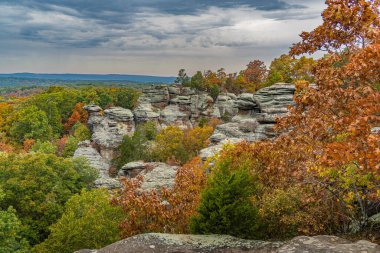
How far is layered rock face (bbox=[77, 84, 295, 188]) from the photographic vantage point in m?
48.8

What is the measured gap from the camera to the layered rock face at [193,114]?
48847mm

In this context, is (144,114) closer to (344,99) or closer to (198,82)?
(198,82)

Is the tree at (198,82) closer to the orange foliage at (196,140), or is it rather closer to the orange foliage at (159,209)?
the orange foliage at (196,140)

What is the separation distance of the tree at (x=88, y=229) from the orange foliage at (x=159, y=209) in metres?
Answer: 2.33

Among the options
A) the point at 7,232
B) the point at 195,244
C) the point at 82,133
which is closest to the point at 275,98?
the point at 7,232

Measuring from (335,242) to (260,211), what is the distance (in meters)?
5.39

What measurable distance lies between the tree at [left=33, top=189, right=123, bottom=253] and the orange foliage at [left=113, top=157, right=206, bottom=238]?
2327 millimetres

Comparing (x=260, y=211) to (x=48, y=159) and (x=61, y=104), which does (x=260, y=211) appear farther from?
(x=61, y=104)

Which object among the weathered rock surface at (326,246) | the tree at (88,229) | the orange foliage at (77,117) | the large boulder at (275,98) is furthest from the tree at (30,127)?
the weathered rock surface at (326,246)

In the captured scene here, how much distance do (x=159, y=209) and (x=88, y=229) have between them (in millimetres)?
6130

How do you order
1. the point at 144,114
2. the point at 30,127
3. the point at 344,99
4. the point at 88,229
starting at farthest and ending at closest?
1. the point at 144,114
2. the point at 30,127
3. the point at 88,229
4. the point at 344,99

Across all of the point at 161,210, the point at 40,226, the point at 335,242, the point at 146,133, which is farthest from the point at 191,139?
the point at 335,242

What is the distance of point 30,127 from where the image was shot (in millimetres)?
68875

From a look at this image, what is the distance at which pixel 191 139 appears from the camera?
209 feet
